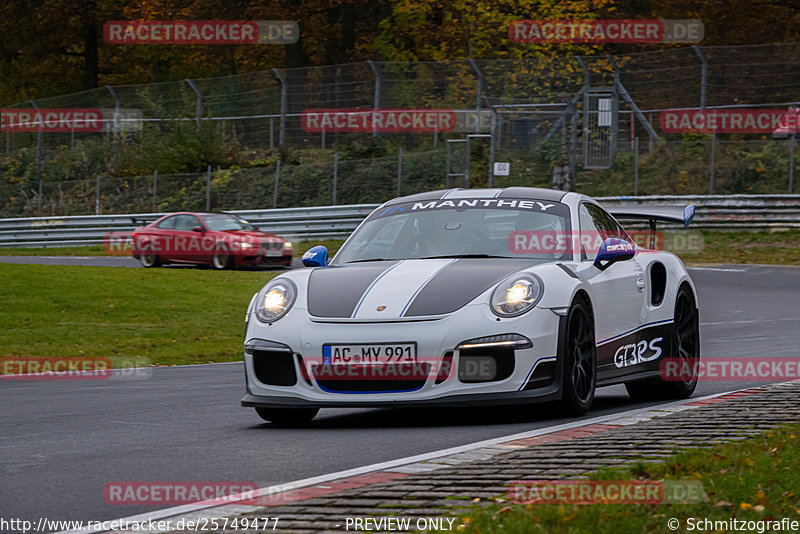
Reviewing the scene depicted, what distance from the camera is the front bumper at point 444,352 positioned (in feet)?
25.0

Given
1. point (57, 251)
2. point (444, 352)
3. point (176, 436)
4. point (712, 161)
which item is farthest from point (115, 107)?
point (444, 352)

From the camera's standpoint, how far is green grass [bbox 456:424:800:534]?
14.6 feet

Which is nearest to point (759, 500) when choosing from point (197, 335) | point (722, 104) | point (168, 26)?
point (197, 335)

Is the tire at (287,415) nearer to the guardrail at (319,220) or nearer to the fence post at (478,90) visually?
the guardrail at (319,220)

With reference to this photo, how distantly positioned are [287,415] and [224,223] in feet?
68.1

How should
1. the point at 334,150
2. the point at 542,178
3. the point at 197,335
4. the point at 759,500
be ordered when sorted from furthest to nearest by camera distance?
the point at 334,150
the point at 542,178
the point at 197,335
the point at 759,500

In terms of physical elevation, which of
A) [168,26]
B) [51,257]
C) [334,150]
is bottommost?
[51,257]

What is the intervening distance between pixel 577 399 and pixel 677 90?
26.0 metres

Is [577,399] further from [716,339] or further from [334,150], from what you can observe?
[334,150]

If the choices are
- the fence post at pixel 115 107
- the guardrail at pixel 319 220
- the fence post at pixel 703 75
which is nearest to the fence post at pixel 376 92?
the guardrail at pixel 319 220

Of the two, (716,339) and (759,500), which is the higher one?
(759,500)

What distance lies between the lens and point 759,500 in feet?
→ 15.8

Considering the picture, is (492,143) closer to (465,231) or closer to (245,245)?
(245,245)

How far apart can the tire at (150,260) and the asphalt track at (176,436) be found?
16.6 m
